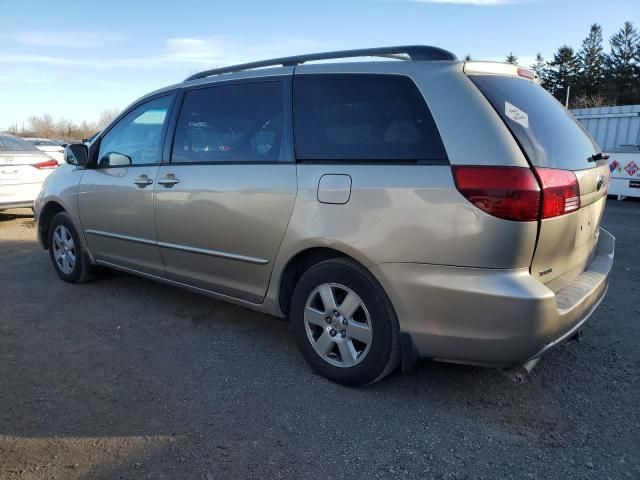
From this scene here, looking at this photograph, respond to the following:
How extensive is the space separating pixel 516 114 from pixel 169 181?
2414mm

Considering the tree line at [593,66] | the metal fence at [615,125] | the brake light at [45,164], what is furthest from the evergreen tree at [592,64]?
the brake light at [45,164]

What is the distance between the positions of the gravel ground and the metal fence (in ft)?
46.1

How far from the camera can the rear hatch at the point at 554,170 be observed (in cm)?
254

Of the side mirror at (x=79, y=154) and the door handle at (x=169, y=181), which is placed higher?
the side mirror at (x=79, y=154)

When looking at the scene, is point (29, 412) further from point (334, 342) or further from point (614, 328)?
point (614, 328)

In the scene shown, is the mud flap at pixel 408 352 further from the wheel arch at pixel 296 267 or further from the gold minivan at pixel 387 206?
the wheel arch at pixel 296 267

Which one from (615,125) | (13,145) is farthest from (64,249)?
(615,125)

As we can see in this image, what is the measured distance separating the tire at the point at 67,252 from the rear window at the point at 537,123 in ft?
13.0

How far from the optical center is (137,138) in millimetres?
4418

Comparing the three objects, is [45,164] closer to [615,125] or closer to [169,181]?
[169,181]

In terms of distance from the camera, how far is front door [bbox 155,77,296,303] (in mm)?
3283

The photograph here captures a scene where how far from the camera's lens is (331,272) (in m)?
2.99

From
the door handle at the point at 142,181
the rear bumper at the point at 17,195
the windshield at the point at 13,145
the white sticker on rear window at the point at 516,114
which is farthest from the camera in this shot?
the windshield at the point at 13,145

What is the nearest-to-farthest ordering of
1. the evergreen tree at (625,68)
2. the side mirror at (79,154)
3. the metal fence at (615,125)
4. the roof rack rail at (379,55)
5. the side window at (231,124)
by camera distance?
the roof rack rail at (379,55) < the side window at (231,124) < the side mirror at (79,154) < the metal fence at (615,125) < the evergreen tree at (625,68)
